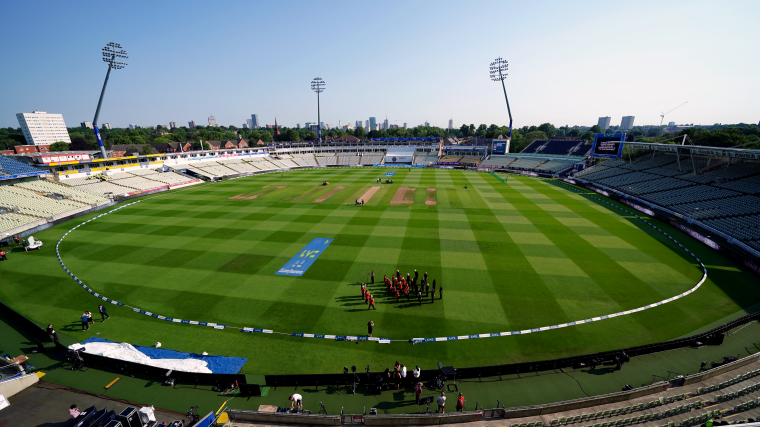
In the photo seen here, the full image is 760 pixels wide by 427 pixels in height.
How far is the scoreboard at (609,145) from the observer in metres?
55.3

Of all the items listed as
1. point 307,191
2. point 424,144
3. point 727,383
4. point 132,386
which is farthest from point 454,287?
point 424,144

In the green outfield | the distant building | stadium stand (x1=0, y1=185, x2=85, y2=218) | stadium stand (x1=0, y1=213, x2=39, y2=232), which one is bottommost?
the green outfield

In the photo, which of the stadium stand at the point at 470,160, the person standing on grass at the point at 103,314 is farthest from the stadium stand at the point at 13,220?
the stadium stand at the point at 470,160

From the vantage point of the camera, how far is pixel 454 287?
64.2 ft

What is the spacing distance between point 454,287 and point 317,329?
956cm

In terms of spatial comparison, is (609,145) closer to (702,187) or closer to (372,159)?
(702,187)

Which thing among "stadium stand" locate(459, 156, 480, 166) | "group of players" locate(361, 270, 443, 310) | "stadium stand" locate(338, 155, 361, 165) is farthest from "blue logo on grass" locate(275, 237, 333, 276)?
"stadium stand" locate(338, 155, 361, 165)

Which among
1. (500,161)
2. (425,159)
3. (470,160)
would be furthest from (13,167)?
(500,161)

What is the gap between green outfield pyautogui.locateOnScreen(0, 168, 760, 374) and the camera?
1477 cm

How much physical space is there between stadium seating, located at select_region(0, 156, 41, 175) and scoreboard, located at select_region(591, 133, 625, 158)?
97.4m

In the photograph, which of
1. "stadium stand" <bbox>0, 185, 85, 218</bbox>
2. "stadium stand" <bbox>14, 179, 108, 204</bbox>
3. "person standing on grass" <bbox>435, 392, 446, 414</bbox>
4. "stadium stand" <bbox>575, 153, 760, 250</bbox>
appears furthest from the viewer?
"stadium stand" <bbox>14, 179, 108, 204</bbox>

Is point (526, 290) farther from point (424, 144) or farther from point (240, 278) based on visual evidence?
point (424, 144)

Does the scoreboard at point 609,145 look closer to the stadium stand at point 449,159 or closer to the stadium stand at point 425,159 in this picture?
the stadium stand at point 449,159

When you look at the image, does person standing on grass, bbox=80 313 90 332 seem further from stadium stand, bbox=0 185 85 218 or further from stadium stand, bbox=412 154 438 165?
stadium stand, bbox=412 154 438 165
